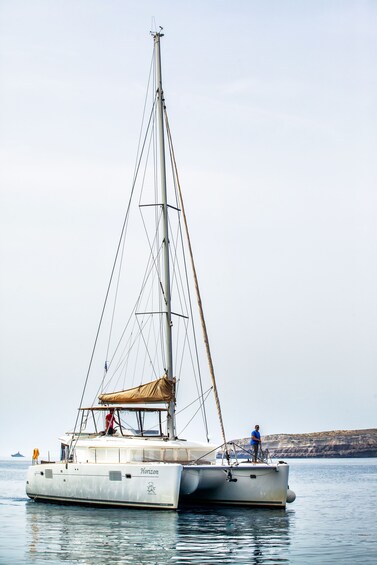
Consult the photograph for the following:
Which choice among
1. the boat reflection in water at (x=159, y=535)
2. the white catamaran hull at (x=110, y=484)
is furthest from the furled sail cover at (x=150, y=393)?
the boat reflection in water at (x=159, y=535)

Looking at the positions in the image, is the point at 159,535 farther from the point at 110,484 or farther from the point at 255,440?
the point at 255,440

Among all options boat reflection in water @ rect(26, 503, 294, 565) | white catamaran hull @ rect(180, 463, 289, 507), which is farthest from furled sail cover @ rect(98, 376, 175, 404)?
boat reflection in water @ rect(26, 503, 294, 565)

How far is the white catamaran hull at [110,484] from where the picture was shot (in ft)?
98.4

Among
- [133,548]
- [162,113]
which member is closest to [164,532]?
[133,548]

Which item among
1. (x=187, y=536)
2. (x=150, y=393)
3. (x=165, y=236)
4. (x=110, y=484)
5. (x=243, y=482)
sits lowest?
(x=187, y=536)

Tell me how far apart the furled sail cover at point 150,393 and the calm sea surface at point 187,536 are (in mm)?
4274

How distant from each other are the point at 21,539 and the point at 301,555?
8.06 meters

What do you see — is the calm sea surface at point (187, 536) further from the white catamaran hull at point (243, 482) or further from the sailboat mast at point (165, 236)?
the sailboat mast at point (165, 236)

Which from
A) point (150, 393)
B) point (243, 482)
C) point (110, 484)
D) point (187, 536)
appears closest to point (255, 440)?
point (243, 482)

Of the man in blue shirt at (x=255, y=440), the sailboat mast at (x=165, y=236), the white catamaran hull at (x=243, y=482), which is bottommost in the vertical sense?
the white catamaran hull at (x=243, y=482)

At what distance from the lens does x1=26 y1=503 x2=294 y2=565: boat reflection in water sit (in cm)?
2162

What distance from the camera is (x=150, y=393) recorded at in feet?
112

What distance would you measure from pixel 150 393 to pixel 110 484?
12.6 feet

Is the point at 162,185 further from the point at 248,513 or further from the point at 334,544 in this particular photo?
the point at 334,544
